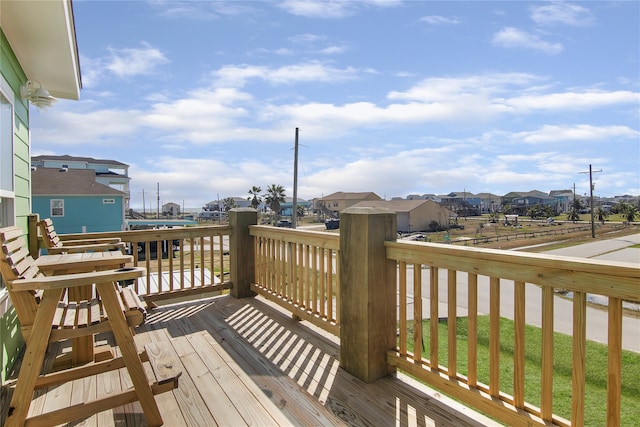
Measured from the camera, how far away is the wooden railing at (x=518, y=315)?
123 centimetres

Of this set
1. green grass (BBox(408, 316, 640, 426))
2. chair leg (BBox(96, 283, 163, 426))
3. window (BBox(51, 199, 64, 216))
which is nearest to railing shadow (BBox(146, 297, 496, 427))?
chair leg (BBox(96, 283, 163, 426))

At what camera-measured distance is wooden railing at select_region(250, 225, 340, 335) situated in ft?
8.92

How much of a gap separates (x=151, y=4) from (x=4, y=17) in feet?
8.79

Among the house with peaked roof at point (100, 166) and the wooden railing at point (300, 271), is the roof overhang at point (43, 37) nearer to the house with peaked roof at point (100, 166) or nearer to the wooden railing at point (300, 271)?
the wooden railing at point (300, 271)

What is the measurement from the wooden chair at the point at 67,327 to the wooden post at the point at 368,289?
1.09 metres

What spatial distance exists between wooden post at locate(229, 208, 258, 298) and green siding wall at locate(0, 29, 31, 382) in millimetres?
1890

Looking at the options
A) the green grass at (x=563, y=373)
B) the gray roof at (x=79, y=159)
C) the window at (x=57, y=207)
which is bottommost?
the green grass at (x=563, y=373)

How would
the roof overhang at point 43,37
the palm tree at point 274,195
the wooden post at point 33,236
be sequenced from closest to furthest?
1. the roof overhang at point 43,37
2. the wooden post at point 33,236
3. the palm tree at point 274,195

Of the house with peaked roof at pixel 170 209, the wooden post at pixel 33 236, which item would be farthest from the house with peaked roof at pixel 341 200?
the wooden post at pixel 33 236

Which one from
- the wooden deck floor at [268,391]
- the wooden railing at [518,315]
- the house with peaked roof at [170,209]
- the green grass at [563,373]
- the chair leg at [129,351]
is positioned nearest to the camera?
the wooden railing at [518,315]

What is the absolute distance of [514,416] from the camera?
5.05ft

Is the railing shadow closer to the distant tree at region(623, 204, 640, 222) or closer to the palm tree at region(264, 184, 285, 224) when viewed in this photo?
the palm tree at region(264, 184, 285, 224)

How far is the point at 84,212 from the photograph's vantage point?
1828cm

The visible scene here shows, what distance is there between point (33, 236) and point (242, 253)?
6.29 ft
